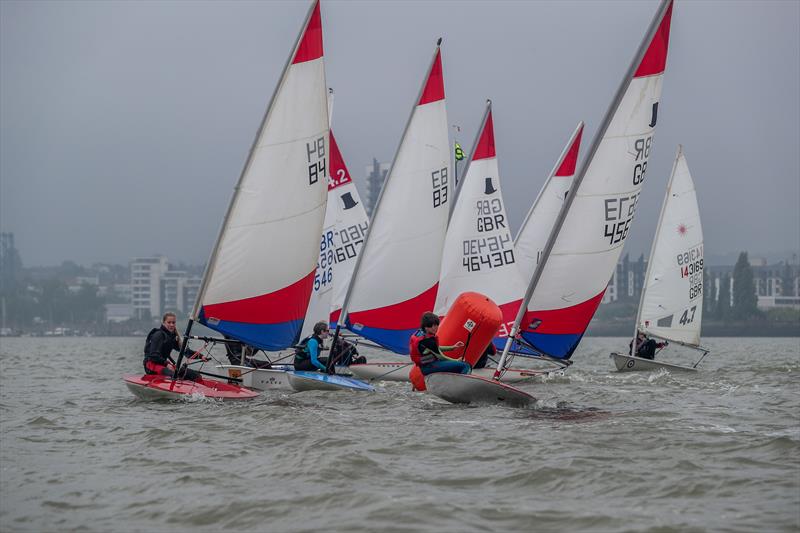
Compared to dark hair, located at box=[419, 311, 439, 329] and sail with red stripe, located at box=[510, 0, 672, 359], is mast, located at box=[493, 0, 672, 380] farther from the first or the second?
dark hair, located at box=[419, 311, 439, 329]

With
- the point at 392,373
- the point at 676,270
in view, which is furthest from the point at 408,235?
the point at 676,270

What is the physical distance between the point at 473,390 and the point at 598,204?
4.77 metres

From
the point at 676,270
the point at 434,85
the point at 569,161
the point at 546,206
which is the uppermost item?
the point at 434,85

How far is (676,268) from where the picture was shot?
29422 mm

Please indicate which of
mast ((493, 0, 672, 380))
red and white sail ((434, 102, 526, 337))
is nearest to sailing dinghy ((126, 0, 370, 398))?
mast ((493, 0, 672, 380))

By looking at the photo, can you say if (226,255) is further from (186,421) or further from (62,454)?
(62,454)

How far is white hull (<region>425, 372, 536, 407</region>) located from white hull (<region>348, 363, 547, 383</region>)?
5920mm

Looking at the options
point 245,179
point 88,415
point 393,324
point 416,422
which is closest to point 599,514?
point 416,422

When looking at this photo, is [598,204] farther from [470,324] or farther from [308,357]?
[308,357]

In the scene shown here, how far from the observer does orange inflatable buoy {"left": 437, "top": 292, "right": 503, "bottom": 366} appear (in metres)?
16.7

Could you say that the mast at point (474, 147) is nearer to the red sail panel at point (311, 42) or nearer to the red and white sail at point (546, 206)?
the red and white sail at point (546, 206)

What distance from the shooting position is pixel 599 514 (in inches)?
324

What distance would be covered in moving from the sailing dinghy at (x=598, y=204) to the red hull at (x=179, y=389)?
4.58 meters

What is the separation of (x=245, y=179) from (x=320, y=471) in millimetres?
7958
